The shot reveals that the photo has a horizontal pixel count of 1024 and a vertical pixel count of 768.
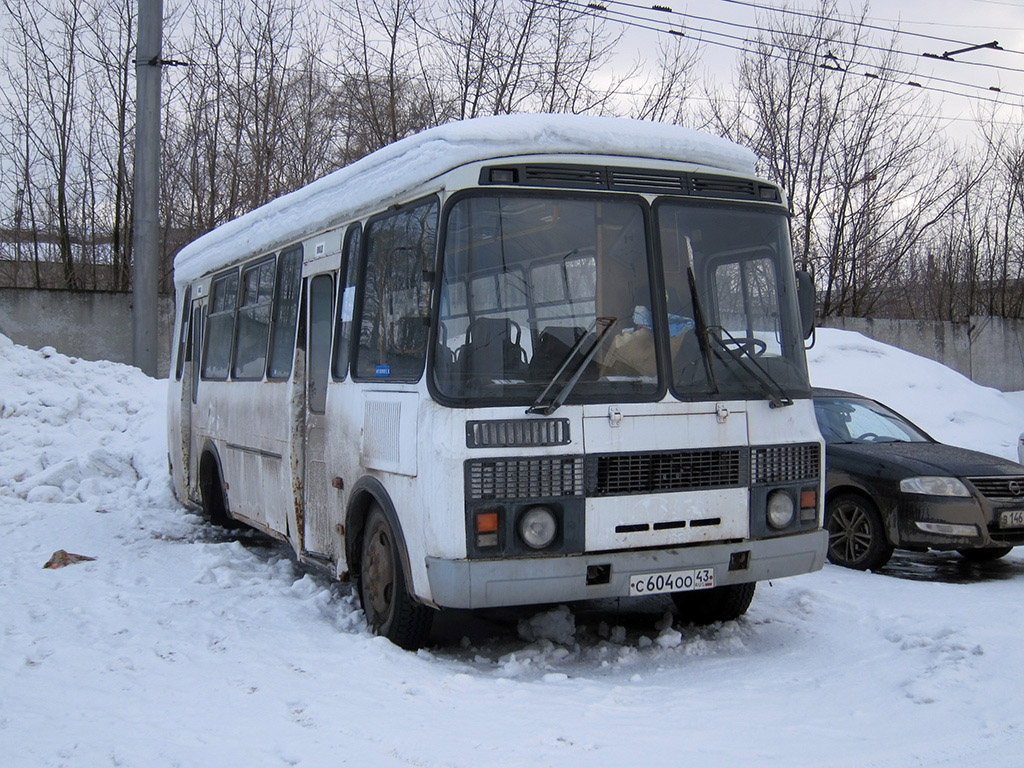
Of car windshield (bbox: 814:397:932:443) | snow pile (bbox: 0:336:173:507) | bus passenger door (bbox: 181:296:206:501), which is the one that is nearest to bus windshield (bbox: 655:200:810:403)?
car windshield (bbox: 814:397:932:443)

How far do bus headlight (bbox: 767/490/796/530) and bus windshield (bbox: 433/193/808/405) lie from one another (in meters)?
0.59

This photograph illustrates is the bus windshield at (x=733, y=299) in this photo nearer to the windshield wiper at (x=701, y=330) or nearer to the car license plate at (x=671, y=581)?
the windshield wiper at (x=701, y=330)

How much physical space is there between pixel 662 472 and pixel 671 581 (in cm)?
57

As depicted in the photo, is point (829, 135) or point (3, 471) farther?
point (829, 135)

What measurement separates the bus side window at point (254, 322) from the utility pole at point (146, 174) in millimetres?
6970

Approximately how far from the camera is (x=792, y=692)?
A: 5.07 meters

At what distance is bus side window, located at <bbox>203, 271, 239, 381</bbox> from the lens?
9359 millimetres

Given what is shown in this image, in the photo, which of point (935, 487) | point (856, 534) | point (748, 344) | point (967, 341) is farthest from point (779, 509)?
point (967, 341)

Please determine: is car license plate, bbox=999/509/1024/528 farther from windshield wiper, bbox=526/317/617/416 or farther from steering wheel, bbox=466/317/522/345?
steering wheel, bbox=466/317/522/345

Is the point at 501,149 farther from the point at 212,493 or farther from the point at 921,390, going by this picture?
the point at 921,390

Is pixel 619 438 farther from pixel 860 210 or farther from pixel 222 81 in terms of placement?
pixel 860 210

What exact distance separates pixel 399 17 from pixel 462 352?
16.7m

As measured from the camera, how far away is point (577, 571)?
527cm

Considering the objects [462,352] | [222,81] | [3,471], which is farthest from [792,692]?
[222,81]
